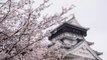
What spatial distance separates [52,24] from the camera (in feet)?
13.3

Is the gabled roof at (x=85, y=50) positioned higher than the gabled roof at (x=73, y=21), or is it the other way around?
the gabled roof at (x=73, y=21)

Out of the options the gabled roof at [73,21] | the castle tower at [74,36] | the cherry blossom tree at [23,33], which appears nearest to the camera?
the cherry blossom tree at [23,33]

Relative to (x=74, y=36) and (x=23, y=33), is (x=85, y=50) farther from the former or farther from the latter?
(x=23, y=33)

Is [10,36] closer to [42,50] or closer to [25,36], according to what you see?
[25,36]

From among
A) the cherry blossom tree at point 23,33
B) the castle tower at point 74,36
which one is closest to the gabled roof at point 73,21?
the castle tower at point 74,36

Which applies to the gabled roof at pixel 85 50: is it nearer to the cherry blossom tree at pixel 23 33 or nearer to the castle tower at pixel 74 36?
the castle tower at pixel 74 36

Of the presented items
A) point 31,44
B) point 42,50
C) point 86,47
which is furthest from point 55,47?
point 86,47

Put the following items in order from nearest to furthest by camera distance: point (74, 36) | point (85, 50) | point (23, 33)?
point (23, 33)
point (85, 50)
point (74, 36)

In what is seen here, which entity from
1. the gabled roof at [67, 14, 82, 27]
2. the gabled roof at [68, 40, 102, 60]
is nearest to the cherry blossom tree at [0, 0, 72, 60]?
the gabled roof at [68, 40, 102, 60]

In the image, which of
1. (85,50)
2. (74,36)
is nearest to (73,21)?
(74,36)

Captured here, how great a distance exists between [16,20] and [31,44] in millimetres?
577

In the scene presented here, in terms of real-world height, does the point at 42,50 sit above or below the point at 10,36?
below

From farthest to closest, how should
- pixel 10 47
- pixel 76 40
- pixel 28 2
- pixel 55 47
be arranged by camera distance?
pixel 76 40 → pixel 55 47 → pixel 28 2 → pixel 10 47

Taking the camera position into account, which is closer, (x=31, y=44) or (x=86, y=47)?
(x=31, y=44)
